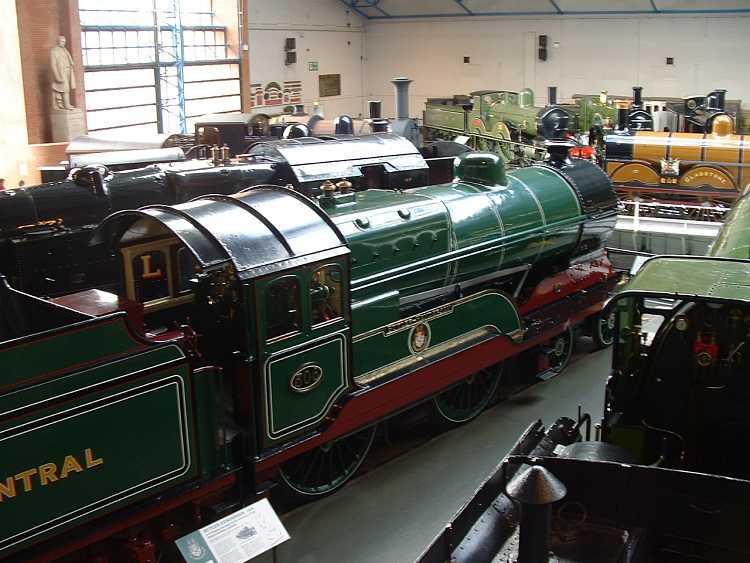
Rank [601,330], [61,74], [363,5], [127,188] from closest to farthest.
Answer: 1. [127,188]
2. [601,330]
3. [61,74]
4. [363,5]

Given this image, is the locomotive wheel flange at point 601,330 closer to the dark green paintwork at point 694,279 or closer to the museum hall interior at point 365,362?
the museum hall interior at point 365,362

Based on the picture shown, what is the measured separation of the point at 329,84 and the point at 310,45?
1980 millimetres

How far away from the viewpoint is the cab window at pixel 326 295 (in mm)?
6266

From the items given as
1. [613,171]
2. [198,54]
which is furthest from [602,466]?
[198,54]

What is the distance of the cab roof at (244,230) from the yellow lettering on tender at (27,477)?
1774 mm

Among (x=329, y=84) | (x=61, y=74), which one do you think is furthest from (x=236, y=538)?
(x=329, y=84)

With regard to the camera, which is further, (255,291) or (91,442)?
(255,291)

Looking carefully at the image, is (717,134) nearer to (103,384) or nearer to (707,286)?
(707,286)

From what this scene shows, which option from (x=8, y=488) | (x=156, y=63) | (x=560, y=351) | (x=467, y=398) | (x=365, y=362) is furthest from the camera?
(x=156, y=63)

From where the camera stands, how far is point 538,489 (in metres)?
4.04

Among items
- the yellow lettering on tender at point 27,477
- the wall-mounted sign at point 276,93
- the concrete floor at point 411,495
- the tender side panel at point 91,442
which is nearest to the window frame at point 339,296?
the tender side panel at point 91,442

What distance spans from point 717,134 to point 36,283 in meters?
12.2

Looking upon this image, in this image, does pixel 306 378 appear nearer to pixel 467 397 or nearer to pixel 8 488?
pixel 8 488

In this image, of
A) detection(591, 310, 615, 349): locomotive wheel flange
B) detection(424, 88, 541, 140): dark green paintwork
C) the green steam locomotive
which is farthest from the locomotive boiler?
detection(424, 88, 541, 140): dark green paintwork
